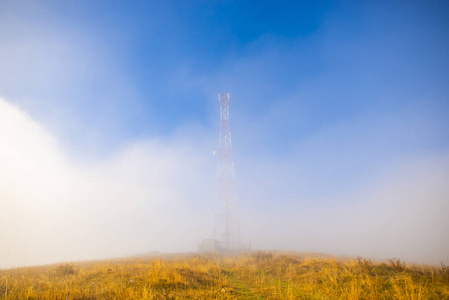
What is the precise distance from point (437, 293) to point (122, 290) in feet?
39.4

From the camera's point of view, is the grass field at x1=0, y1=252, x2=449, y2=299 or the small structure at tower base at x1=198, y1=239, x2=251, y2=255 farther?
the small structure at tower base at x1=198, y1=239, x2=251, y2=255

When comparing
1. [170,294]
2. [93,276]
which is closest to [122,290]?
[170,294]

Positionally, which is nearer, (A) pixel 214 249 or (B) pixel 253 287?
(B) pixel 253 287

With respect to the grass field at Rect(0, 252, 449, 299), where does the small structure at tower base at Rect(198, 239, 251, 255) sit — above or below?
below

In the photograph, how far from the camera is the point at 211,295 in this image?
826 cm

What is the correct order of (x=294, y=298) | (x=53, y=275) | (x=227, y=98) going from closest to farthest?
1. (x=294, y=298)
2. (x=53, y=275)
3. (x=227, y=98)

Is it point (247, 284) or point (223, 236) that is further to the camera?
point (223, 236)

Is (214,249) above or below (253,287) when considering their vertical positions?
below

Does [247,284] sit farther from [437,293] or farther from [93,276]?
[93,276]

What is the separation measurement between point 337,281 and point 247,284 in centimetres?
464

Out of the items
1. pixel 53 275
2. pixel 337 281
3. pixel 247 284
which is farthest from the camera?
pixel 53 275

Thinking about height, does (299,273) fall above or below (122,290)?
below

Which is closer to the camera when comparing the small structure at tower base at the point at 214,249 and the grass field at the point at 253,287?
the grass field at the point at 253,287

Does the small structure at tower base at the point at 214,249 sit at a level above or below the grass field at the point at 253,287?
below
